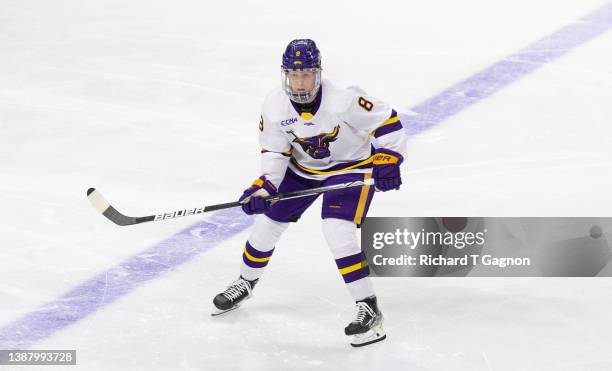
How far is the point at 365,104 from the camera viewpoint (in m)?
3.53

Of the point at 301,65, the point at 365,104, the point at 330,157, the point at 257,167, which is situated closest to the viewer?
the point at 301,65

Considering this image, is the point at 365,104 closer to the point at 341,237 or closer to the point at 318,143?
the point at 318,143

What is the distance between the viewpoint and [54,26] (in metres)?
7.11

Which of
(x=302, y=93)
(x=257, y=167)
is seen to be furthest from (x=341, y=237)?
(x=257, y=167)

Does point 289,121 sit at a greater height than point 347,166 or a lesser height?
greater

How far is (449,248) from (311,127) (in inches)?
32.7

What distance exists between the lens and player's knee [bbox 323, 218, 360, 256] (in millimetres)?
3473

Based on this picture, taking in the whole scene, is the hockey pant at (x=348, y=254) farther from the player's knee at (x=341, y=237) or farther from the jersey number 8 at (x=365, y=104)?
the jersey number 8 at (x=365, y=104)

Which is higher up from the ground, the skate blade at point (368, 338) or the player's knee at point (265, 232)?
the player's knee at point (265, 232)

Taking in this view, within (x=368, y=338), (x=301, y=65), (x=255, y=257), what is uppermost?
(x=301, y=65)

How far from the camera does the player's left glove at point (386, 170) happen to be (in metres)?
3.48

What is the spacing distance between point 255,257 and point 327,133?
1.90 ft

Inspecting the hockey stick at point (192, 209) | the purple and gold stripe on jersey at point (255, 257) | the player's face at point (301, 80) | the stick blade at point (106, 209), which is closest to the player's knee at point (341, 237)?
the hockey stick at point (192, 209)

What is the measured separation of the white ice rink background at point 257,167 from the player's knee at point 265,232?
9.4 inches
